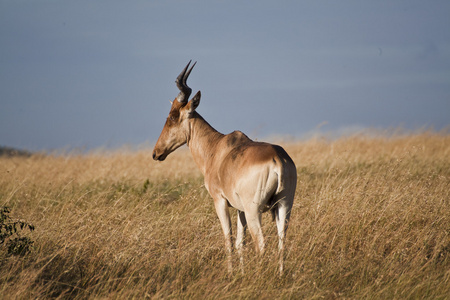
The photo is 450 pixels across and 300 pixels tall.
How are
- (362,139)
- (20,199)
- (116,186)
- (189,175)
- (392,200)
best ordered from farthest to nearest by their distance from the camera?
(362,139)
(189,175)
(116,186)
(20,199)
(392,200)

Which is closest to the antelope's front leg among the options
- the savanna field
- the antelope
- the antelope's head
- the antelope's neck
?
the antelope

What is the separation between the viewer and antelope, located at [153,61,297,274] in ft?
17.2

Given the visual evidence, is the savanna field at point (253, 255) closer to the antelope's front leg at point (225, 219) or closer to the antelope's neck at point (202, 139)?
the antelope's front leg at point (225, 219)

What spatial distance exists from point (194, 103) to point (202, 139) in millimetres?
568

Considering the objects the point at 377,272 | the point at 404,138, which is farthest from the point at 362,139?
the point at 377,272

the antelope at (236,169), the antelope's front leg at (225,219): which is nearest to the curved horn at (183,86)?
the antelope at (236,169)

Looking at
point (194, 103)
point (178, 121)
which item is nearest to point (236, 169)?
point (194, 103)

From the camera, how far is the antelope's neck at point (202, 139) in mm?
7000

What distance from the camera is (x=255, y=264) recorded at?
5.28 m

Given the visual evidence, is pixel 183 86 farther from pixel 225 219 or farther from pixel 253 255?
pixel 253 255

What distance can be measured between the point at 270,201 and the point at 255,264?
73cm

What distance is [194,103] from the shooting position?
696 cm

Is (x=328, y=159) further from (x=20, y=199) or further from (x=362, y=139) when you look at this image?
(x=20, y=199)

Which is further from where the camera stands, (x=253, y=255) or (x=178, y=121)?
(x=178, y=121)
